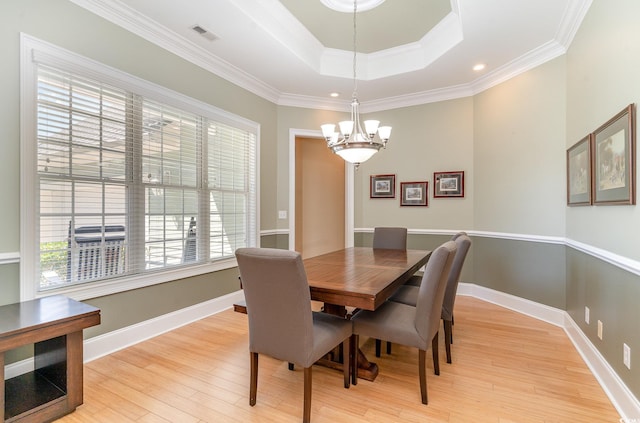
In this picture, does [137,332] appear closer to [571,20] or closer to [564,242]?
[564,242]

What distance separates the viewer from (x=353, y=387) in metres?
1.99

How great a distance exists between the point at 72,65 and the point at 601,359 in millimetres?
4229

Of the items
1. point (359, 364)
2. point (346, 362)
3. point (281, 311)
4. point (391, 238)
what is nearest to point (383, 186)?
point (391, 238)

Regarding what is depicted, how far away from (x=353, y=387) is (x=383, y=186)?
3.15m

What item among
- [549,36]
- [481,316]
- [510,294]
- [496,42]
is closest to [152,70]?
[496,42]

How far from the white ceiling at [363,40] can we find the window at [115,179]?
55 centimetres

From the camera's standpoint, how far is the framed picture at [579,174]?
234cm

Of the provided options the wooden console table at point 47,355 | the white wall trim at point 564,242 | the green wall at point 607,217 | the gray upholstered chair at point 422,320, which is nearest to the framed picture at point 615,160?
the green wall at point 607,217

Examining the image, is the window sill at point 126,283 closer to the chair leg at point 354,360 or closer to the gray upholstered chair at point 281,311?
the gray upholstered chair at point 281,311

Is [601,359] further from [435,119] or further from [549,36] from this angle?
[435,119]

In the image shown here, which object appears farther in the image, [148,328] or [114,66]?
[148,328]

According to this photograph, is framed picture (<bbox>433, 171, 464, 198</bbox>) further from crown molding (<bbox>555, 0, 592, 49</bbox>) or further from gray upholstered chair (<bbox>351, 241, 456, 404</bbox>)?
gray upholstered chair (<bbox>351, 241, 456, 404</bbox>)

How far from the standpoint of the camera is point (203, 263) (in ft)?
10.8

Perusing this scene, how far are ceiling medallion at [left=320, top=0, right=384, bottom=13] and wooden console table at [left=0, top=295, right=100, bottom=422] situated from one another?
10.1 feet
